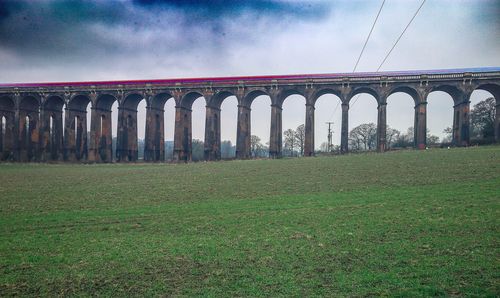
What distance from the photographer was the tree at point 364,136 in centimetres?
9625

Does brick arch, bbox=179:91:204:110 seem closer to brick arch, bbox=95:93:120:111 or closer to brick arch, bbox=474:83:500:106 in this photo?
brick arch, bbox=95:93:120:111

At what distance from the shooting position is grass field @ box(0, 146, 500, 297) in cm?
655

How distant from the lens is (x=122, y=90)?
49625mm

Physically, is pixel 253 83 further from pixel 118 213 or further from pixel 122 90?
pixel 118 213

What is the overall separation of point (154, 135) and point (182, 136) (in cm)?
429

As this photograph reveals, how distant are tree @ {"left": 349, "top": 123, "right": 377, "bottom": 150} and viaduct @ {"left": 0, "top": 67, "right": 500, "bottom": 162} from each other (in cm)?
5442

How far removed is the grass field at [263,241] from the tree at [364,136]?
8261cm

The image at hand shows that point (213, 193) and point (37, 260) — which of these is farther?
point (213, 193)

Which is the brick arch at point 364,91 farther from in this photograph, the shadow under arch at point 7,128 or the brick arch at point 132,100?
the shadow under arch at point 7,128

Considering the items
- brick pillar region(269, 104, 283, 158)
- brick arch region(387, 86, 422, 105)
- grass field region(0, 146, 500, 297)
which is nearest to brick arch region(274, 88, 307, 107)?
brick pillar region(269, 104, 283, 158)

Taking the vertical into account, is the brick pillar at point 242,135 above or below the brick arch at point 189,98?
below

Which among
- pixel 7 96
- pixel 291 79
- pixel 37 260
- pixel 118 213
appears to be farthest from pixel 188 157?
pixel 37 260

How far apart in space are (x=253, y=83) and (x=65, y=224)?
1442 inches

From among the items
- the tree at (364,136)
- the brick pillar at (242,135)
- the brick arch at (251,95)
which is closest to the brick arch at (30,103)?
the brick pillar at (242,135)
